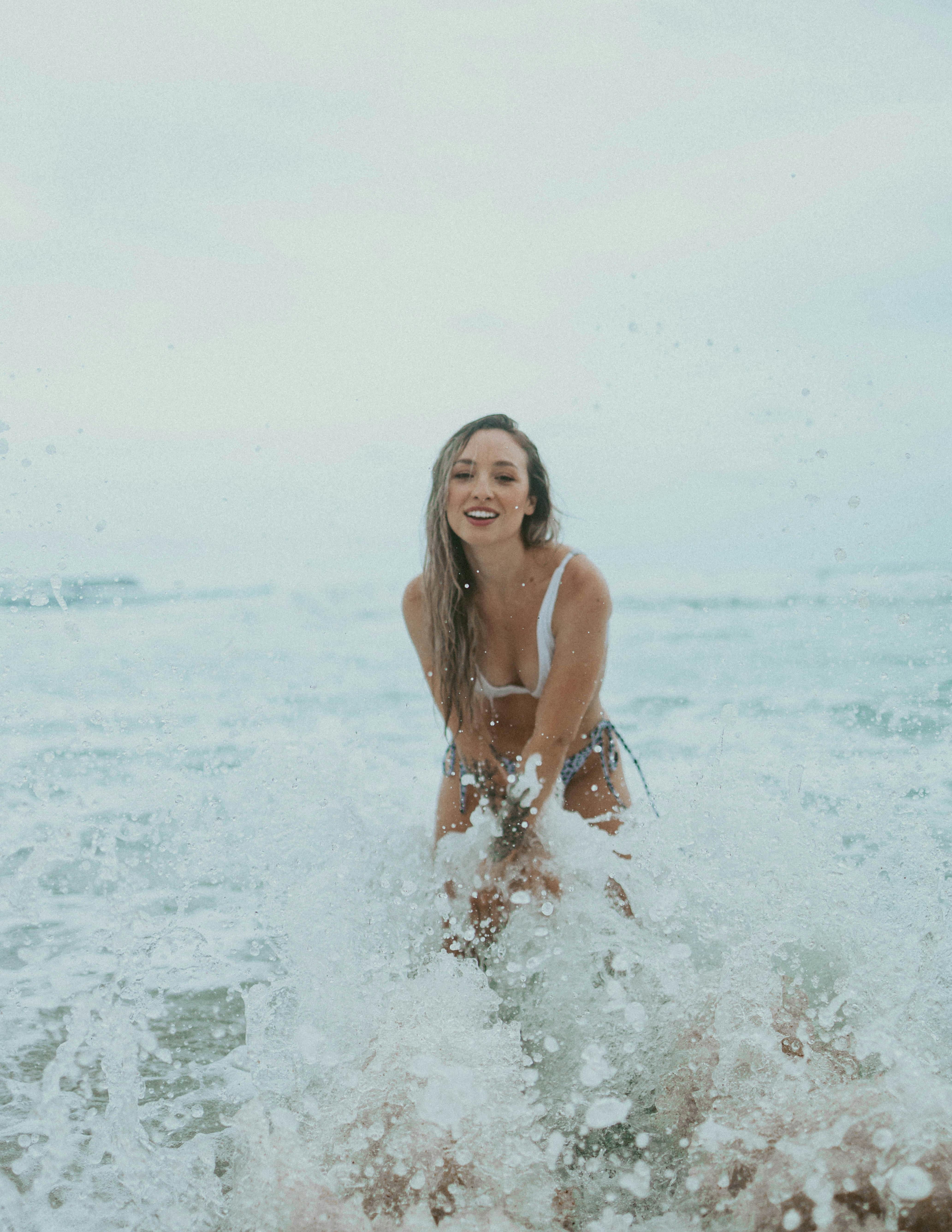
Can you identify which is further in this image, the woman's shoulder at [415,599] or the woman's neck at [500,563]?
the woman's shoulder at [415,599]

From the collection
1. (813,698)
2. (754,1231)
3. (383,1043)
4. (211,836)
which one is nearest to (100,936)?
(211,836)

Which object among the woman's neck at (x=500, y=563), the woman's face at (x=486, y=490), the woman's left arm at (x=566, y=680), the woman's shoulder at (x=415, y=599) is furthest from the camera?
the woman's shoulder at (x=415, y=599)

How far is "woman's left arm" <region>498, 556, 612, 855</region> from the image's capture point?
3416 mm

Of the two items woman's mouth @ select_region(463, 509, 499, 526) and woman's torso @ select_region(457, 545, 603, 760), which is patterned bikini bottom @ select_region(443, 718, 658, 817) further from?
woman's mouth @ select_region(463, 509, 499, 526)

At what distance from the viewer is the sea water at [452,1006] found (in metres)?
2.08

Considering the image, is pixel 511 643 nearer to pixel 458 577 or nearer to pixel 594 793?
pixel 458 577

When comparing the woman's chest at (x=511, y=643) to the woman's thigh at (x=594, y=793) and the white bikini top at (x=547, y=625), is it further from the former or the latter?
the woman's thigh at (x=594, y=793)

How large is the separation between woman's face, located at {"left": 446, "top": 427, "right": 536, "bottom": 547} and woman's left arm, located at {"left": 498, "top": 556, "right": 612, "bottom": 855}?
1.09 ft

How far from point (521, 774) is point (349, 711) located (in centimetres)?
578

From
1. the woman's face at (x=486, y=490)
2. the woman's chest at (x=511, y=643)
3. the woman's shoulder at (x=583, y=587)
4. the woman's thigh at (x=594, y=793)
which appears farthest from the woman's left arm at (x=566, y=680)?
the woman's thigh at (x=594, y=793)

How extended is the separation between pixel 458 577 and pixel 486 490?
405 millimetres

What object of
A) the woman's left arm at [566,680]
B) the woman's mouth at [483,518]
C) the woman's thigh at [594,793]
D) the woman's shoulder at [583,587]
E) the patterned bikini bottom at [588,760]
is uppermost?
the woman's mouth at [483,518]

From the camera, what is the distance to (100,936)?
3.66m

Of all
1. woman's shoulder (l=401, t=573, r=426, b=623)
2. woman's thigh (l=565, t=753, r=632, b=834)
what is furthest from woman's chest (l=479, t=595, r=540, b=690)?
woman's thigh (l=565, t=753, r=632, b=834)
